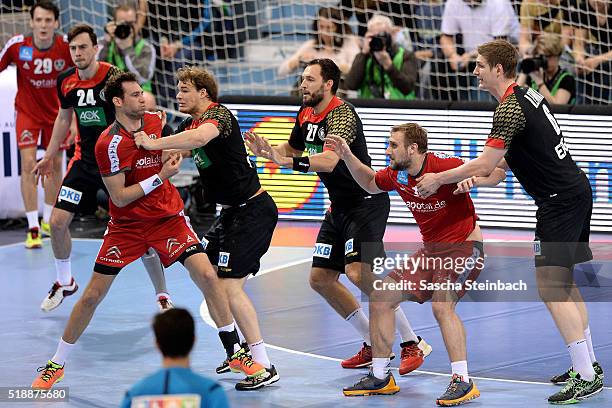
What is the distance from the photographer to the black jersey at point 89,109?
10.1 metres

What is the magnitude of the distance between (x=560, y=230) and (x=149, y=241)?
2715 mm

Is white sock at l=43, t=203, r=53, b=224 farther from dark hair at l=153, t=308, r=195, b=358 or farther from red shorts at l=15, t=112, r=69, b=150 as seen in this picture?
dark hair at l=153, t=308, r=195, b=358

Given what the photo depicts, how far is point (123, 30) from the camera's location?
14.9 m

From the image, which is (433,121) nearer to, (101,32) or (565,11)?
(565,11)

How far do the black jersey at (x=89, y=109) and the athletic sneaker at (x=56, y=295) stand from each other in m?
1.09

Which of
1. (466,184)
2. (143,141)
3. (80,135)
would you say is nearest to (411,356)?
(466,184)

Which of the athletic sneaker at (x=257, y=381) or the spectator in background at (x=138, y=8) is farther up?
the spectator in background at (x=138, y=8)

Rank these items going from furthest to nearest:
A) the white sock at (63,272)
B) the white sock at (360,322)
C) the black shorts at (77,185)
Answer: the white sock at (63,272)
the black shorts at (77,185)
the white sock at (360,322)

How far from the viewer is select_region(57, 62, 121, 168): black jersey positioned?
1011 centimetres

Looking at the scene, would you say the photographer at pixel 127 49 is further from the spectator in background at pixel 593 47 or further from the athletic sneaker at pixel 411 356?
the athletic sneaker at pixel 411 356

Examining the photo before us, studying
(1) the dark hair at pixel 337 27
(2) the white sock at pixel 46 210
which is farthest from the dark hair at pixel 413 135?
(1) the dark hair at pixel 337 27

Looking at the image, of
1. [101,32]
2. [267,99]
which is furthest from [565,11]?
[101,32]

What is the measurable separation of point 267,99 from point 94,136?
423 cm

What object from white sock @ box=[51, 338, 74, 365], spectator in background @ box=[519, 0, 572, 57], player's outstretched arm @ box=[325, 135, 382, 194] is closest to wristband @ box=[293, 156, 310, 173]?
player's outstretched arm @ box=[325, 135, 382, 194]
